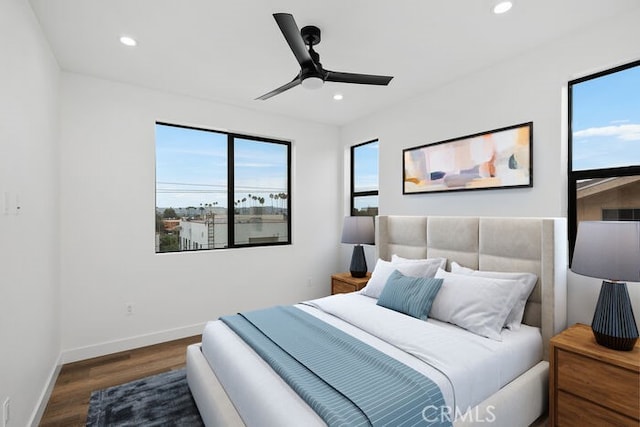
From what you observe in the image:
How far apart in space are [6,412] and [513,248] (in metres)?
3.37

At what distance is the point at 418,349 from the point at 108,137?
3.40m

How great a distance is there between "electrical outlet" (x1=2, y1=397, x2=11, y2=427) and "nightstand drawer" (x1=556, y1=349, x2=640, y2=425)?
309 centimetres

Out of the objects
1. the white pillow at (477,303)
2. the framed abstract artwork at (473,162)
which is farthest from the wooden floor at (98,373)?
the framed abstract artwork at (473,162)

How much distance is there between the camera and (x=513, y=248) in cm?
249

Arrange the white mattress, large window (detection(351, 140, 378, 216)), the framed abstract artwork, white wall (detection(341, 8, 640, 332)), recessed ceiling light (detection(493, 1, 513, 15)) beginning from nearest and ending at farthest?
the white mattress < recessed ceiling light (detection(493, 1, 513, 15)) < white wall (detection(341, 8, 640, 332)) < the framed abstract artwork < large window (detection(351, 140, 378, 216))

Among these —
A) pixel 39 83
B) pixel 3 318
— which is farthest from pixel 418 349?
pixel 39 83

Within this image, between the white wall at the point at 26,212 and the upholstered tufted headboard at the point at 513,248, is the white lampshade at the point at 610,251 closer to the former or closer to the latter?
the upholstered tufted headboard at the point at 513,248

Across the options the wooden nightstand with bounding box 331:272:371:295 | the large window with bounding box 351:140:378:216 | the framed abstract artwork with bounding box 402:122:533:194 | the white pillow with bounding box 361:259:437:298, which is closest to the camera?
the framed abstract artwork with bounding box 402:122:533:194

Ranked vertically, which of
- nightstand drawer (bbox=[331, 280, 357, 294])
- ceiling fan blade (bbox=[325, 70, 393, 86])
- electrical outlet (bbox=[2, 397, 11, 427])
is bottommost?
electrical outlet (bbox=[2, 397, 11, 427])

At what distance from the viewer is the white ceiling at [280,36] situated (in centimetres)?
205

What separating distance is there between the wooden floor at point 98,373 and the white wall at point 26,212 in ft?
0.51

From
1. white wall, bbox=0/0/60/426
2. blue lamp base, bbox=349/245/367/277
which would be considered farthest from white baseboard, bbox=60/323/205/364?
blue lamp base, bbox=349/245/367/277

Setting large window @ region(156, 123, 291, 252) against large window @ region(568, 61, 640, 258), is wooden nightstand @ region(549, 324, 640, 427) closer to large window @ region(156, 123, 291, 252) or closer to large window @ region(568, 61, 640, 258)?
large window @ region(568, 61, 640, 258)

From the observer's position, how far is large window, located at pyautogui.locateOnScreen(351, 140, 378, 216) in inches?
172
